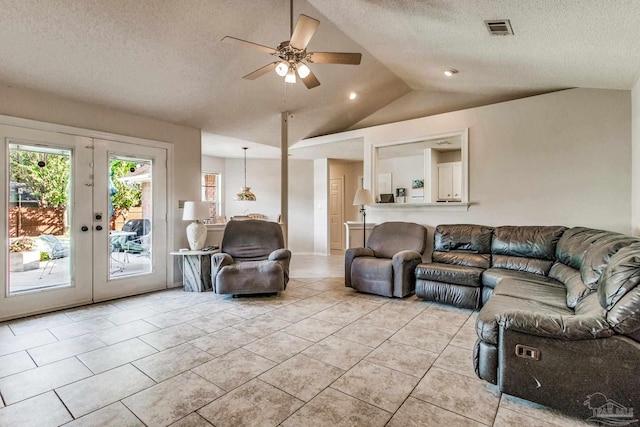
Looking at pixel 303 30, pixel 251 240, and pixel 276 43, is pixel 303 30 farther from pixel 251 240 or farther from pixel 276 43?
pixel 251 240

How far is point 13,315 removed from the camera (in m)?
3.32

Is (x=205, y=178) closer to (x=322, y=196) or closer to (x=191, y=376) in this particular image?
(x=322, y=196)

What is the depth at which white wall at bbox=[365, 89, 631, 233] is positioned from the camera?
3621mm

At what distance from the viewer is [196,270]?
14.7 feet

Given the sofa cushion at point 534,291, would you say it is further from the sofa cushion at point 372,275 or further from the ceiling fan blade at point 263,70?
the ceiling fan blade at point 263,70

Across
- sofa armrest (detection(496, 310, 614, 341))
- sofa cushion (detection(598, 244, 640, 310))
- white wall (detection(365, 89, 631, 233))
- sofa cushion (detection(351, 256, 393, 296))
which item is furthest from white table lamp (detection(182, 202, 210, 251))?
sofa cushion (detection(598, 244, 640, 310))

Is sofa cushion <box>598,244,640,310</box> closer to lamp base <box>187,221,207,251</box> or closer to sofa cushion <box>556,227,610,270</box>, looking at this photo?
sofa cushion <box>556,227,610,270</box>

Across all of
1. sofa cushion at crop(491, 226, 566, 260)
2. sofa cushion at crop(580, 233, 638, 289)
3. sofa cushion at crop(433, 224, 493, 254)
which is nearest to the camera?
sofa cushion at crop(580, 233, 638, 289)

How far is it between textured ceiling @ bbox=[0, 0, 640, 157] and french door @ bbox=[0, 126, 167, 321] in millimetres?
655

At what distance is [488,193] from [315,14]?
3.23m

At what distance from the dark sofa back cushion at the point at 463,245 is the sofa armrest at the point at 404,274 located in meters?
0.43

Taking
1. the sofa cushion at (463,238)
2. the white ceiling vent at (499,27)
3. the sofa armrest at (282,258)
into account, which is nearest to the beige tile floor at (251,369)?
the sofa armrest at (282,258)

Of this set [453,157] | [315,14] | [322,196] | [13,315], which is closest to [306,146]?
[322,196]

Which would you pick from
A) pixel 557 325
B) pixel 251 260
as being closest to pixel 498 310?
pixel 557 325
